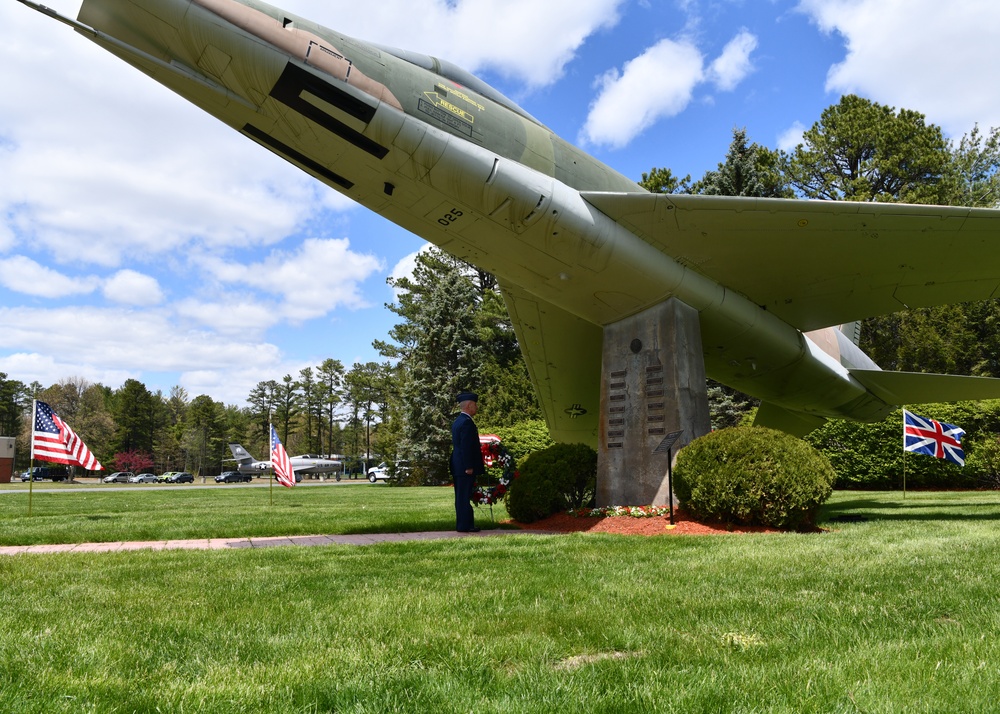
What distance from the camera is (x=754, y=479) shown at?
9.13 meters

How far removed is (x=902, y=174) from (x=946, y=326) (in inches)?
414

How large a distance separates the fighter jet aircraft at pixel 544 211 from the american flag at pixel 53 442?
9229mm

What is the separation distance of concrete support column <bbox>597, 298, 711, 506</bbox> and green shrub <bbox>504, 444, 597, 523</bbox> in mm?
497

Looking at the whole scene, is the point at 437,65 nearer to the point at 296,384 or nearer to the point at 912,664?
the point at 912,664

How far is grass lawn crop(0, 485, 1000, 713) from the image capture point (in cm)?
249

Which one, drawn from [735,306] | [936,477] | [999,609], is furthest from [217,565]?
[936,477]

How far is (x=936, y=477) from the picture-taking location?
2197 centimetres

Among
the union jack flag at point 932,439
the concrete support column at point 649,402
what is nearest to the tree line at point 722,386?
the union jack flag at point 932,439

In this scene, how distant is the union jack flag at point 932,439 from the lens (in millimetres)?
14711

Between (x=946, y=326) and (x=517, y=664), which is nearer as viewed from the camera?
(x=517, y=664)

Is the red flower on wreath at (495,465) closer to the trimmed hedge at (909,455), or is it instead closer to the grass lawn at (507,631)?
the grass lawn at (507,631)

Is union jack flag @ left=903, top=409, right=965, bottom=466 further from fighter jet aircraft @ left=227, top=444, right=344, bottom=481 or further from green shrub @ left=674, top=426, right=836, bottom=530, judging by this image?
fighter jet aircraft @ left=227, top=444, right=344, bottom=481

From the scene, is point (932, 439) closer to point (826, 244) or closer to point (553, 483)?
point (826, 244)

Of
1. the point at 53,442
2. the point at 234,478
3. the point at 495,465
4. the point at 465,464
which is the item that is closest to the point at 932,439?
the point at 495,465
